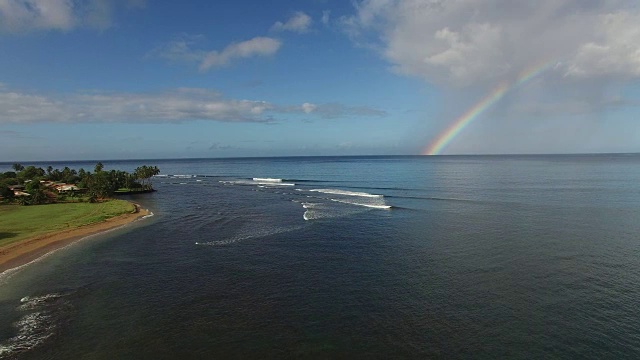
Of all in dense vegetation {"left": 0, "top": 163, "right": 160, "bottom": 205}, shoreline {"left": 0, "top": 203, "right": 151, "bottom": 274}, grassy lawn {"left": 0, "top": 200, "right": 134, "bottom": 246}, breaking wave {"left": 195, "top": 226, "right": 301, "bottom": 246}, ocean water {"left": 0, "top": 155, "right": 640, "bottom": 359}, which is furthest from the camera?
dense vegetation {"left": 0, "top": 163, "right": 160, "bottom": 205}

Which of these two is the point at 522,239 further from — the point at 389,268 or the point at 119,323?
the point at 119,323

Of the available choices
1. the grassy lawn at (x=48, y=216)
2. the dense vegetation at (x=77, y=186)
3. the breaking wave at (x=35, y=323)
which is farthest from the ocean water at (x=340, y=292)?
the dense vegetation at (x=77, y=186)

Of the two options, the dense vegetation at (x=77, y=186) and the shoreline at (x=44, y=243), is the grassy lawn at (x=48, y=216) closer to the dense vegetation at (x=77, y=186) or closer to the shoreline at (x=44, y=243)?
the shoreline at (x=44, y=243)

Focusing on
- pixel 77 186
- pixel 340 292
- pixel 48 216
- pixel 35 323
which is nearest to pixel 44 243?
pixel 48 216

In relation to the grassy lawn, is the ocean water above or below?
below

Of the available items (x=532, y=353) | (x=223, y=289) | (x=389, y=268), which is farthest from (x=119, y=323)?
(x=532, y=353)

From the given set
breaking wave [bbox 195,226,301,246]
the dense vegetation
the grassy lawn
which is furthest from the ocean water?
the dense vegetation

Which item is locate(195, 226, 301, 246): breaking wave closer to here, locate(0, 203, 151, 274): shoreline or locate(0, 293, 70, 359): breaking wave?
locate(0, 203, 151, 274): shoreline
